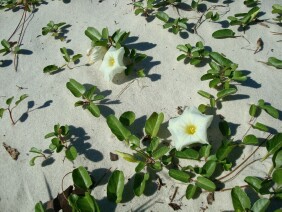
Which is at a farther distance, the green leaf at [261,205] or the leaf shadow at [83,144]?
the leaf shadow at [83,144]

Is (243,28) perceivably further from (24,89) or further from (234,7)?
(24,89)

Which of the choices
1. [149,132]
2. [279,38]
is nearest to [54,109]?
[149,132]

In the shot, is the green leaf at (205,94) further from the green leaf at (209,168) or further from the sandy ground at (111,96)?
the green leaf at (209,168)

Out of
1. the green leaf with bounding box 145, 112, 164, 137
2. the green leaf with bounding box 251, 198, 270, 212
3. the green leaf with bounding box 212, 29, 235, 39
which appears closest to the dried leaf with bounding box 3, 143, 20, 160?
the green leaf with bounding box 145, 112, 164, 137

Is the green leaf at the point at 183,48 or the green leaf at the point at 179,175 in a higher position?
the green leaf at the point at 183,48

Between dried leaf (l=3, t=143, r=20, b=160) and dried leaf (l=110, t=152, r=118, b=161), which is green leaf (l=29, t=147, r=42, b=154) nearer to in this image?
dried leaf (l=3, t=143, r=20, b=160)

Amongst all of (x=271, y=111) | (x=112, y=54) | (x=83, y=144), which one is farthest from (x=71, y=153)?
(x=271, y=111)

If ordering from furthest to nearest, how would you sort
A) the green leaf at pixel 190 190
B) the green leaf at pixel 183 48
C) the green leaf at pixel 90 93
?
the green leaf at pixel 183 48 < the green leaf at pixel 90 93 < the green leaf at pixel 190 190

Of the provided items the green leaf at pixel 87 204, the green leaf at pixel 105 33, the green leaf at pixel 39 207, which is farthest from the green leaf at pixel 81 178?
the green leaf at pixel 105 33
